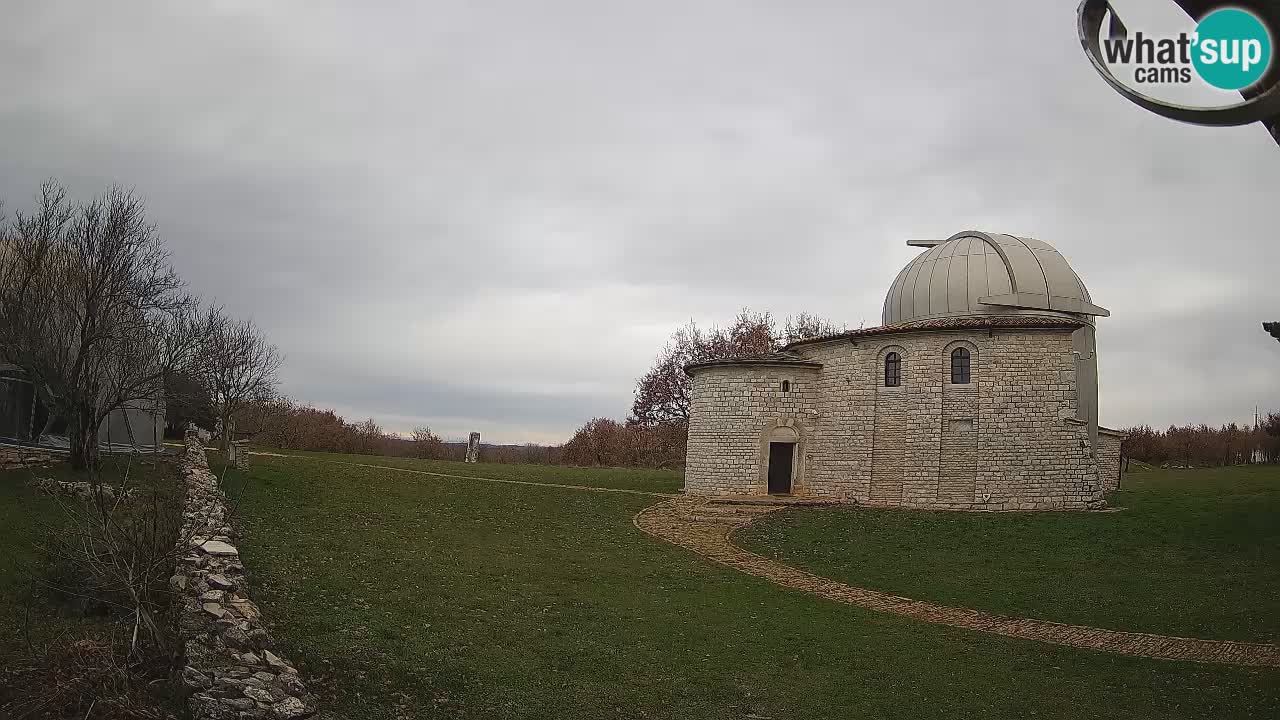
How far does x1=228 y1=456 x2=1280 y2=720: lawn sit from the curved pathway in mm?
575

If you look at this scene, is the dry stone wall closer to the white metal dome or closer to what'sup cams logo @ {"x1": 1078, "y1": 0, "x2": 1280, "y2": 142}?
the white metal dome

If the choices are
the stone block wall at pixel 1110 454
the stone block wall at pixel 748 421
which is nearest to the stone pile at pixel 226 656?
the stone block wall at pixel 748 421

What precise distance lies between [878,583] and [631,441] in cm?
3276

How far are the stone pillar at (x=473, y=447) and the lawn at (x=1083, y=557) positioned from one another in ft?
76.3

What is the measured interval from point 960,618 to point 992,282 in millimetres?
15147

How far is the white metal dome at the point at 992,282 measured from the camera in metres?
23.7

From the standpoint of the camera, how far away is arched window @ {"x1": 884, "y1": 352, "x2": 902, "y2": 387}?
78.9 feet

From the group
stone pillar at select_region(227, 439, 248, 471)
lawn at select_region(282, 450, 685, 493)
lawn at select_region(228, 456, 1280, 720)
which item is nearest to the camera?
lawn at select_region(228, 456, 1280, 720)

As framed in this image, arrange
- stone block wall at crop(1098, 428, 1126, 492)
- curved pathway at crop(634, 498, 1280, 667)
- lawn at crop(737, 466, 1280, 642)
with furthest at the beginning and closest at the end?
stone block wall at crop(1098, 428, 1126, 492) < lawn at crop(737, 466, 1280, 642) < curved pathway at crop(634, 498, 1280, 667)

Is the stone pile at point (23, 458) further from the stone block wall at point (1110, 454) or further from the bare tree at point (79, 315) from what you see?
the stone block wall at point (1110, 454)

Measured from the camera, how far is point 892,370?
24219mm

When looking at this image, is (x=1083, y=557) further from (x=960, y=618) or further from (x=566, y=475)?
(x=566, y=475)

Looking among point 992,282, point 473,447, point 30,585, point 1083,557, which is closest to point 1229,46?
point 30,585

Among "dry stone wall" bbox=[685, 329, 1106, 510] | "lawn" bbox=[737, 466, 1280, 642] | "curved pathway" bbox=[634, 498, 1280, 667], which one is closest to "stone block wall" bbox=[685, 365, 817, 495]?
"dry stone wall" bbox=[685, 329, 1106, 510]
